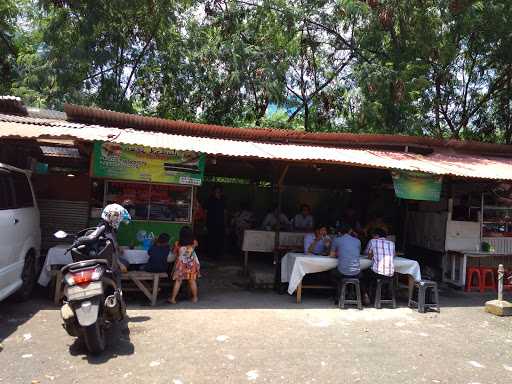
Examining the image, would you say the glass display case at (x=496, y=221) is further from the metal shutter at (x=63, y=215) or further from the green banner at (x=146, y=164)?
the metal shutter at (x=63, y=215)

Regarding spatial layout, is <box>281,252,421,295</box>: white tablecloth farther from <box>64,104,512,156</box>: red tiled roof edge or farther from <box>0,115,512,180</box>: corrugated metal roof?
<box>64,104,512,156</box>: red tiled roof edge

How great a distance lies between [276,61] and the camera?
13.6 meters

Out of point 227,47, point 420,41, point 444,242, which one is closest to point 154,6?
point 227,47

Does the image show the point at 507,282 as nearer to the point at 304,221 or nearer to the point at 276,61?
the point at 304,221

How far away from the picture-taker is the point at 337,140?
9789 mm

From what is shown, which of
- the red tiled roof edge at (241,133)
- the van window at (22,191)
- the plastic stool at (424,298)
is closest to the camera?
the van window at (22,191)

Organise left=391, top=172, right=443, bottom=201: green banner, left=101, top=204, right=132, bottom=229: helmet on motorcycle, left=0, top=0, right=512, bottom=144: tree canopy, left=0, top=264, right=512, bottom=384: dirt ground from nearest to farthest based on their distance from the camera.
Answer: left=0, top=264, right=512, bottom=384: dirt ground → left=101, top=204, right=132, bottom=229: helmet on motorcycle → left=391, top=172, right=443, bottom=201: green banner → left=0, top=0, right=512, bottom=144: tree canopy

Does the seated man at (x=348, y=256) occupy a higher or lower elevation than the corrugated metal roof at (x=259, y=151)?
lower

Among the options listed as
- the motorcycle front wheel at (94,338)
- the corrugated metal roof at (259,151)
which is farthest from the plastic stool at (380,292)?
the motorcycle front wheel at (94,338)

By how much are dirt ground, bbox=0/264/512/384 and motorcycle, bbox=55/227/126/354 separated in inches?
10.8

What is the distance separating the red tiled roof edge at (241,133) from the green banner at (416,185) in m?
1.78

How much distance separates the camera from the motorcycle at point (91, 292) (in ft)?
14.3

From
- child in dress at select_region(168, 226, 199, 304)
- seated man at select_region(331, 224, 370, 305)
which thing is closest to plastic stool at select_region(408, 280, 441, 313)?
seated man at select_region(331, 224, 370, 305)

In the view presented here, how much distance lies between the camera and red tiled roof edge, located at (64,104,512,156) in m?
8.79
